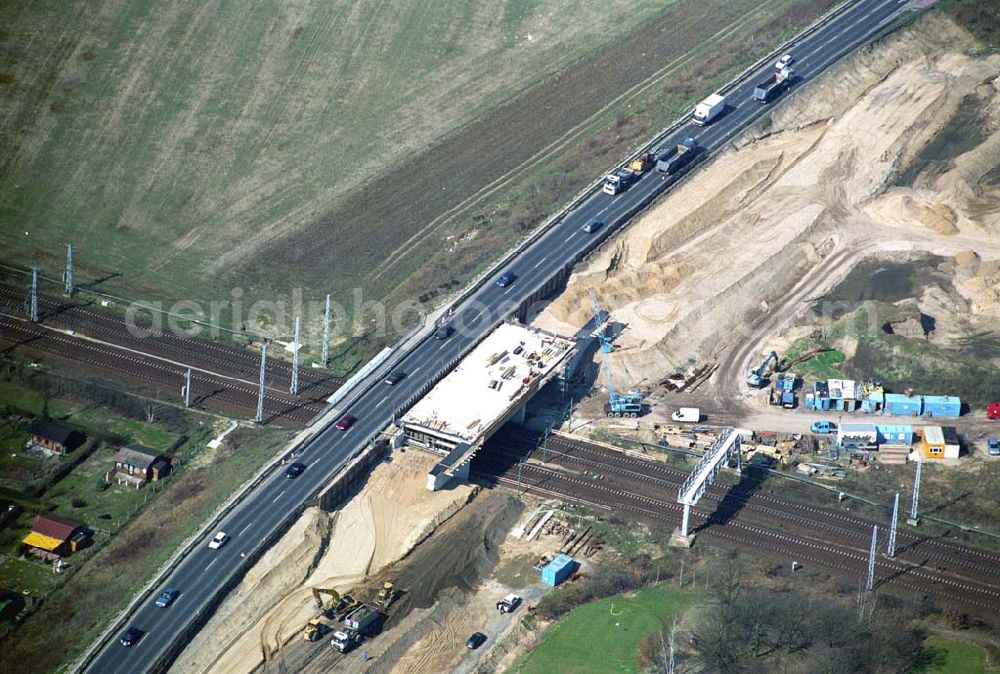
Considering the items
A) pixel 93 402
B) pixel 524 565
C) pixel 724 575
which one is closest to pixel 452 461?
pixel 524 565

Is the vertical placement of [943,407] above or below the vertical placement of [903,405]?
below

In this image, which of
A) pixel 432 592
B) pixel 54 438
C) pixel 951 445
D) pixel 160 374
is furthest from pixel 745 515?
pixel 54 438

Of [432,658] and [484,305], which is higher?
[484,305]

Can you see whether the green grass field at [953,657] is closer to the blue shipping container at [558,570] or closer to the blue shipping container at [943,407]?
the blue shipping container at [558,570]

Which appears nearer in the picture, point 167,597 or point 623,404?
point 167,597

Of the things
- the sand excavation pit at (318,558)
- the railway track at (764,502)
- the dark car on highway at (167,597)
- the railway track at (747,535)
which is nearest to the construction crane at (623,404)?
the railway track at (764,502)

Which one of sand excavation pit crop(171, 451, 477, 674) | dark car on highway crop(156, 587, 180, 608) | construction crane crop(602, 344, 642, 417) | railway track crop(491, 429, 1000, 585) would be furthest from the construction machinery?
dark car on highway crop(156, 587, 180, 608)

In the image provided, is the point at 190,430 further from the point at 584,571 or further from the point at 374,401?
the point at 584,571

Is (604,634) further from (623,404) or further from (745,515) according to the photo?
(623,404)
